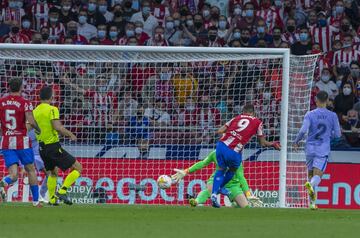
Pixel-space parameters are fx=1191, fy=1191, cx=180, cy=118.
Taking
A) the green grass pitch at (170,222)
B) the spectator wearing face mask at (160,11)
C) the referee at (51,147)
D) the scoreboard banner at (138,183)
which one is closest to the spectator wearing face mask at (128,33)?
the spectator wearing face mask at (160,11)

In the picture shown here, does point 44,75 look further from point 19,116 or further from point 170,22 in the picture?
point 170,22

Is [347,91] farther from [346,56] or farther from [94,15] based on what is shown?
[94,15]

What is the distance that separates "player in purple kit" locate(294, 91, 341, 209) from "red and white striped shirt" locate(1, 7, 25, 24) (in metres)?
10.3

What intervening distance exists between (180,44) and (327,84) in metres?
3.75

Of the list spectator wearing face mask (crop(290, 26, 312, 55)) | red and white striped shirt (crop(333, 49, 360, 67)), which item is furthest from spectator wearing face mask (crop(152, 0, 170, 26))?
red and white striped shirt (crop(333, 49, 360, 67))

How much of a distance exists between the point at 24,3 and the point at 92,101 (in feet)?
22.7

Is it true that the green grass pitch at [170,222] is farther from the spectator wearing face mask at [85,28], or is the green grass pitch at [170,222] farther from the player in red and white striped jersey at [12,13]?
the player in red and white striped jersey at [12,13]

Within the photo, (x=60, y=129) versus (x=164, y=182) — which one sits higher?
(x=60, y=129)

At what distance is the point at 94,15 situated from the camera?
2802cm

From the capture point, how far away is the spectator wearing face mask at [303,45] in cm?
2669

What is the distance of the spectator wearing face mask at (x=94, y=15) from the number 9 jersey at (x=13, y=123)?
957cm

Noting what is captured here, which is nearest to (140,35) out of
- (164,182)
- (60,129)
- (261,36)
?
(261,36)

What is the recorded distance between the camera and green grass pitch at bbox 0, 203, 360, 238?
13648 millimetres

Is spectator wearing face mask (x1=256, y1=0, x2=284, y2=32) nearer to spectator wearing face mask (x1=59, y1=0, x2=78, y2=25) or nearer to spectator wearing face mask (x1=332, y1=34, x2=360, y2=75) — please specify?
spectator wearing face mask (x1=332, y1=34, x2=360, y2=75)
